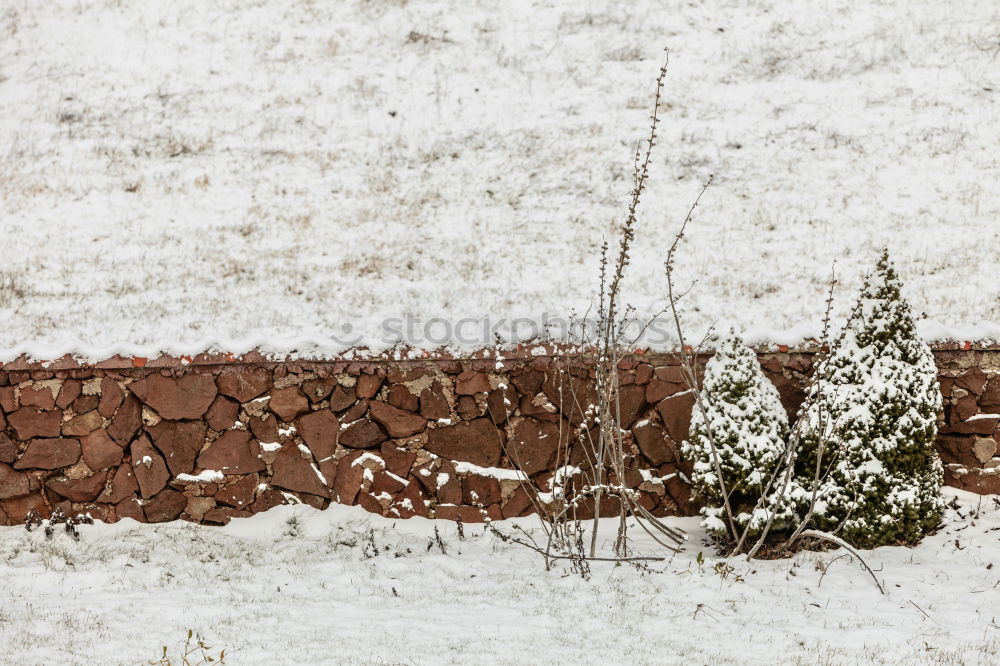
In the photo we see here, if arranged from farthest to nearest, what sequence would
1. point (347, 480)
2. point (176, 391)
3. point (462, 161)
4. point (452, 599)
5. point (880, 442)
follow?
point (462, 161) → point (347, 480) → point (176, 391) → point (880, 442) → point (452, 599)

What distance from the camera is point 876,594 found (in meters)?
4.62

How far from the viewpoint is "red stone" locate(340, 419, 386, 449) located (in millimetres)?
5934

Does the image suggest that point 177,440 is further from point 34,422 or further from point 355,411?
point 355,411

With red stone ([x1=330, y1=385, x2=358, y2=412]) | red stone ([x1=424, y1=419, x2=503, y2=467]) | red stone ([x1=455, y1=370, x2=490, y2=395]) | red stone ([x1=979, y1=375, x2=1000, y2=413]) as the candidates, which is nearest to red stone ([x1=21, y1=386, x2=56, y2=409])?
red stone ([x1=330, y1=385, x2=358, y2=412])

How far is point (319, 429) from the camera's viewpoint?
19.4 ft

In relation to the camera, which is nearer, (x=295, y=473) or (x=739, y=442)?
(x=739, y=442)

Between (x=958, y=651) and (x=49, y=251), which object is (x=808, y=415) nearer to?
(x=958, y=651)

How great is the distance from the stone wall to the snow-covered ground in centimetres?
21

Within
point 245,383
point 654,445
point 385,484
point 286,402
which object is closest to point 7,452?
point 245,383

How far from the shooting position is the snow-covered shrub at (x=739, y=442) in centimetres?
512

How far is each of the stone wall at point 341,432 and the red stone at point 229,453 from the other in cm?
1

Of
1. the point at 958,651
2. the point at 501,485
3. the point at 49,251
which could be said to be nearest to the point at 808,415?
the point at 958,651

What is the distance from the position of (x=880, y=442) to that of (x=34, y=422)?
6.27 meters

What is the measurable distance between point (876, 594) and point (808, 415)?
125cm
